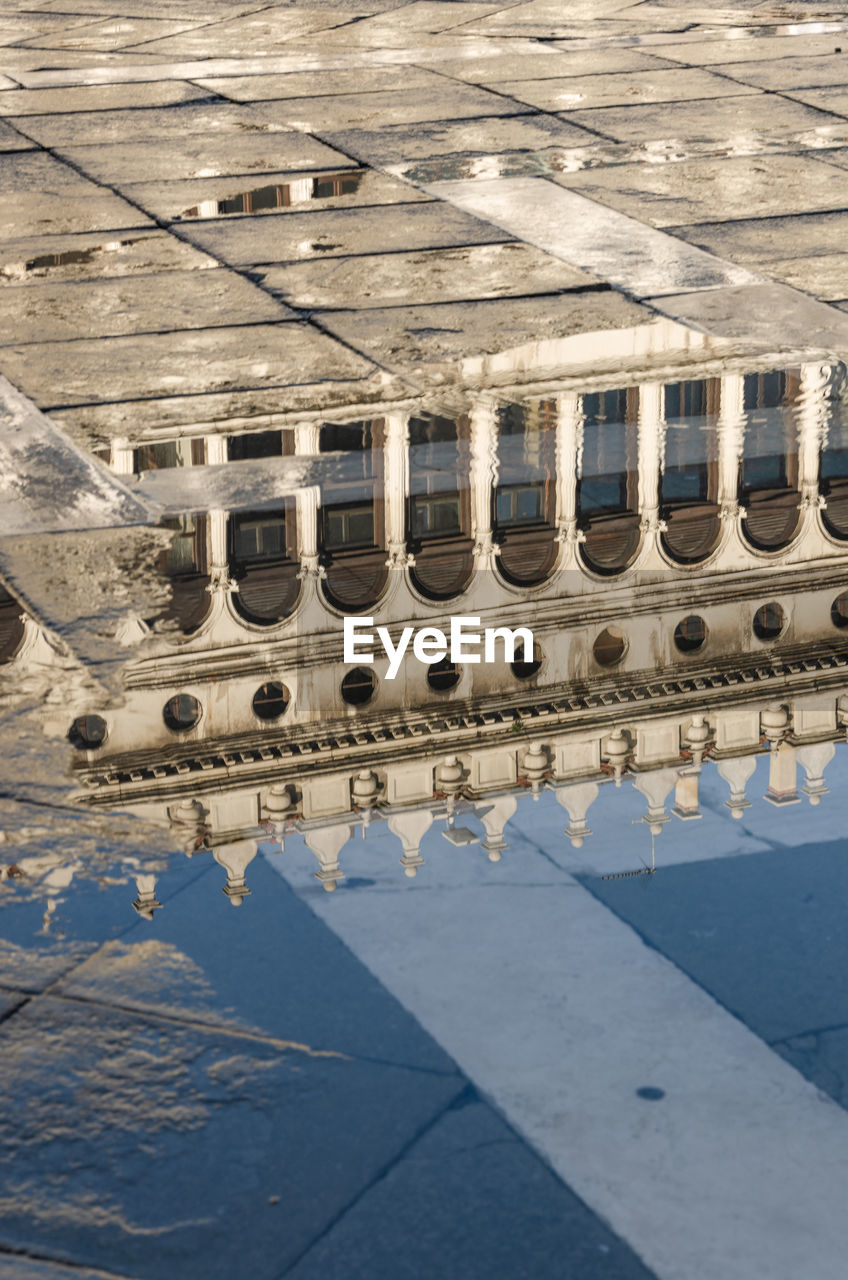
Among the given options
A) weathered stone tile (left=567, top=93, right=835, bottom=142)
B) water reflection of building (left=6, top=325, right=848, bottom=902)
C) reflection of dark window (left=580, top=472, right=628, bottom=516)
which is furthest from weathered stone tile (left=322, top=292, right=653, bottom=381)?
weathered stone tile (left=567, top=93, right=835, bottom=142)

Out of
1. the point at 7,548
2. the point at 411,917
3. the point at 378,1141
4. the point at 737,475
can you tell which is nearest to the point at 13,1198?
the point at 378,1141

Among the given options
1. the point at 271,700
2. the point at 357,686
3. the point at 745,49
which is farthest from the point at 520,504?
the point at 745,49

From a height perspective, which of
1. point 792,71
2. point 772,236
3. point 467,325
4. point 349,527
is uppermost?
point 792,71

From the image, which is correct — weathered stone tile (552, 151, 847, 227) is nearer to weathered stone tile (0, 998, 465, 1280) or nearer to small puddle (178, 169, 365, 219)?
small puddle (178, 169, 365, 219)

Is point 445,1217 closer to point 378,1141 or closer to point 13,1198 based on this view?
point 378,1141

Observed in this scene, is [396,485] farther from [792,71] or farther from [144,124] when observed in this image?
[792,71]

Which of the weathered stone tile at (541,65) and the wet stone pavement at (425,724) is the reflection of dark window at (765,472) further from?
the weathered stone tile at (541,65)

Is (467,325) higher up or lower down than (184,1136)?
higher up
